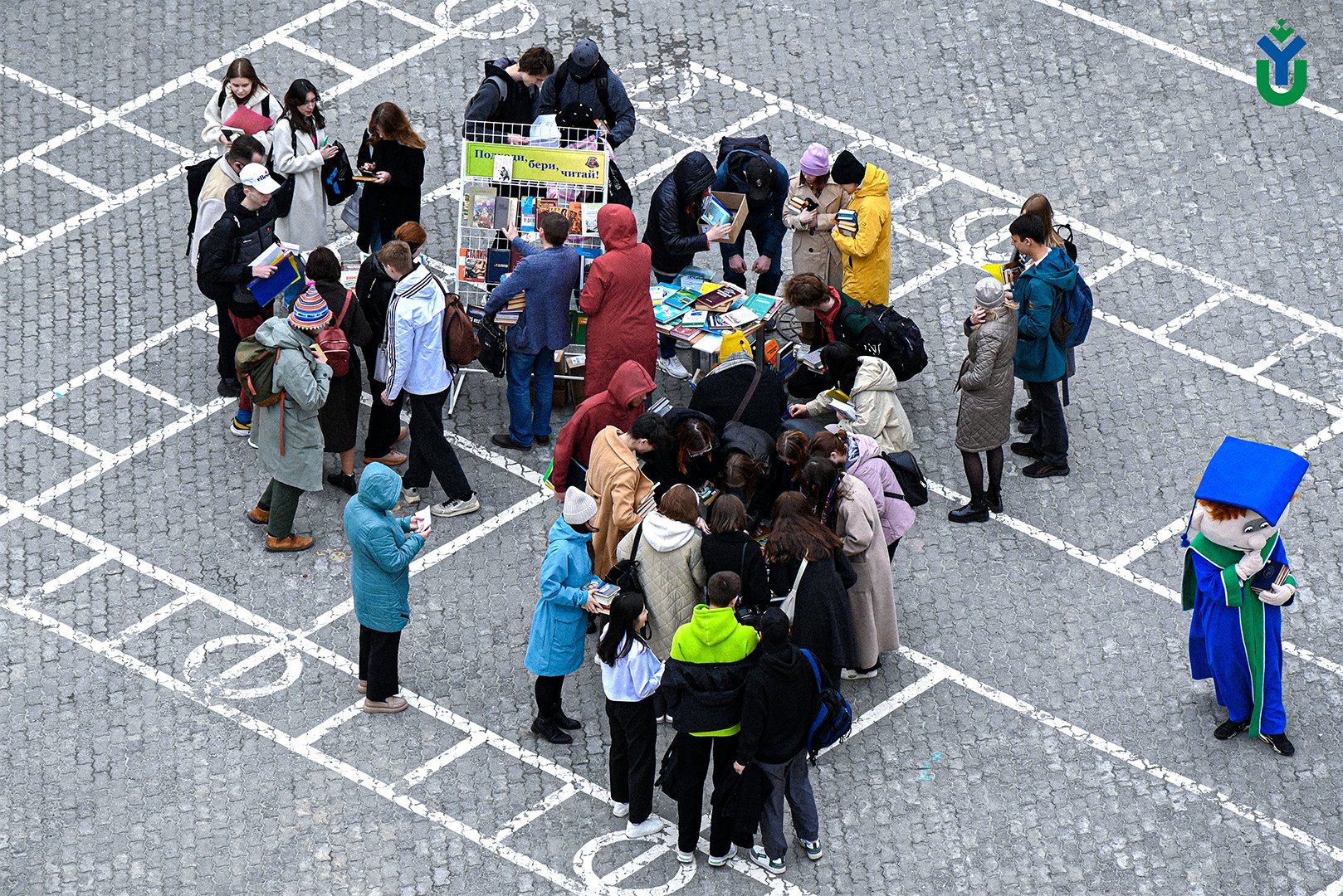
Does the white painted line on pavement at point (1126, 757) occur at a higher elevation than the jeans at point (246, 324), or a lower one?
lower

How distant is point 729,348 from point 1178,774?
4.58 meters

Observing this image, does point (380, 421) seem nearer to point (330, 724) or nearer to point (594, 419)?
point (594, 419)

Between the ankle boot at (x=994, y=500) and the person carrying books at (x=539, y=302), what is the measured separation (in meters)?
3.32

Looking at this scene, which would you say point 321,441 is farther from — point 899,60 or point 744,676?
point 899,60

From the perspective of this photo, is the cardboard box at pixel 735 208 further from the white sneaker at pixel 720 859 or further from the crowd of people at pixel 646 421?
the white sneaker at pixel 720 859

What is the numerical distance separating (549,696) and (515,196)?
459 centimetres

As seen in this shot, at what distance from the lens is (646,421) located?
12.8m

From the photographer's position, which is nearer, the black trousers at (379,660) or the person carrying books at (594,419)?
the black trousers at (379,660)

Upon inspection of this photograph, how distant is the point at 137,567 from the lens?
13734 mm

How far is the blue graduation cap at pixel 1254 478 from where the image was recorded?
1200 centimetres

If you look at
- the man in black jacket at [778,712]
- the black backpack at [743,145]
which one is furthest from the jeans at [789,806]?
the black backpack at [743,145]

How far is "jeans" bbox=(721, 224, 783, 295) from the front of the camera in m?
15.8

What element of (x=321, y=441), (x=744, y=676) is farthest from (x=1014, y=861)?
(x=321, y=441)

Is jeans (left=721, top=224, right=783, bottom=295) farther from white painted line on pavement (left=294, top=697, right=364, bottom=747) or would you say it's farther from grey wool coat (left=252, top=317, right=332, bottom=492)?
white painted line on pavement (left=294, top=697, right=364, bottom=747)
